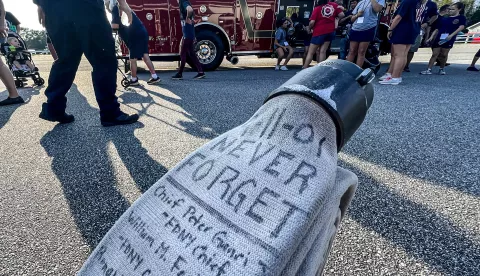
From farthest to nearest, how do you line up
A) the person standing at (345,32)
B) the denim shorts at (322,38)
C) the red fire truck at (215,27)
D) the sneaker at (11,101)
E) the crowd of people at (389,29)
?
the person standing at (345,32), the red fire truck at (215,27), the denim shorts at (322,38), the crowd of people at (389,29), the sneaker at (11,101)

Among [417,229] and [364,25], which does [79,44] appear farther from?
[364,25]

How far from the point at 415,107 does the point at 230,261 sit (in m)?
3.90

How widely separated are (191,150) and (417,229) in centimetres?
163

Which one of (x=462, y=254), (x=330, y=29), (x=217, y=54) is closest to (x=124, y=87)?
(x=217, y=54)

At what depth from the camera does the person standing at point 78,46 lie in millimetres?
2305

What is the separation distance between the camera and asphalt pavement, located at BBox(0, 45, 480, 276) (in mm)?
1189

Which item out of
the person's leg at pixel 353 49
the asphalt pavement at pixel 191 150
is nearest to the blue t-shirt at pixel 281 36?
the person's leg at pixel 353 49

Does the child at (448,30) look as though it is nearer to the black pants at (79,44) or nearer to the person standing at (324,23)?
the person standing at (324,23)

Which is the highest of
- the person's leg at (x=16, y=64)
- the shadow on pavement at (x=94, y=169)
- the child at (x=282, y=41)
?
the child at (x=282, y=41)

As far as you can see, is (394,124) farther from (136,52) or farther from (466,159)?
(136,52)

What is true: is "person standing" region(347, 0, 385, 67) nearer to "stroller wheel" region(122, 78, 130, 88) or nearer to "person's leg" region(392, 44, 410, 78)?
"person's leg" region(392, 44, 410, 78)

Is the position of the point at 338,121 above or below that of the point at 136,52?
above

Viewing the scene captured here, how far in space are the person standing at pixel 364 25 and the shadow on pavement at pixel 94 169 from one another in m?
4.18

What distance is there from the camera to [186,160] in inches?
24.5
